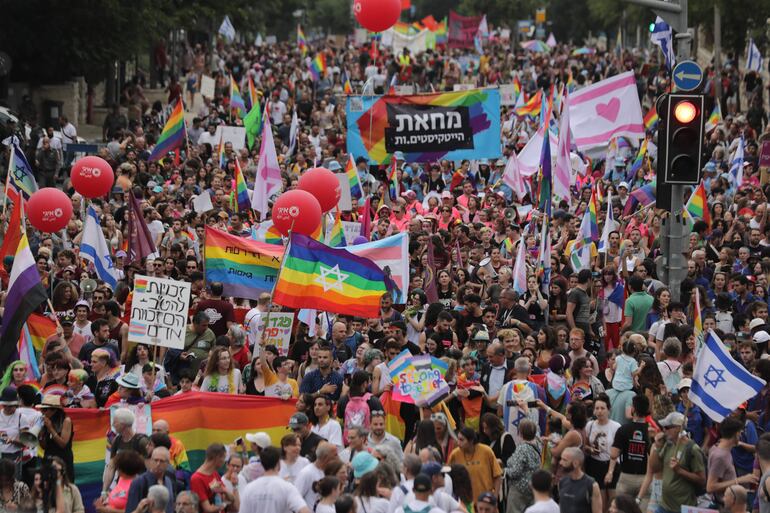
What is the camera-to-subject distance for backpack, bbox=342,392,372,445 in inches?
510

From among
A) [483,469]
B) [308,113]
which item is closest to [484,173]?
[308,113]

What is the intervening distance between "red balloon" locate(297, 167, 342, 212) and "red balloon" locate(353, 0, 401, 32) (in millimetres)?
7873

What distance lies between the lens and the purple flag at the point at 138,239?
1939 cm

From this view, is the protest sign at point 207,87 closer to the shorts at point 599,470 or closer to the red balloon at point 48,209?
the red balloon at point 48,209

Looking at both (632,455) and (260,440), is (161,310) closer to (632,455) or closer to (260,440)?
(260,440)

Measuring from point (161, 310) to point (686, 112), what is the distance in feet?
17.0

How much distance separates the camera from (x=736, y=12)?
46844mm

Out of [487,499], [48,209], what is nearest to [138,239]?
[48,209]

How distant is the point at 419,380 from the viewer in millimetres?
13164

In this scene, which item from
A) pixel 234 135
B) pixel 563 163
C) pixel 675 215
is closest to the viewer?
pixel 675 215

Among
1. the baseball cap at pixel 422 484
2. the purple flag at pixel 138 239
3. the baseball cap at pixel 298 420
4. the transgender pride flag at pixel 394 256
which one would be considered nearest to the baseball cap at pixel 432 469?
the baseball cap at pixel 422 484

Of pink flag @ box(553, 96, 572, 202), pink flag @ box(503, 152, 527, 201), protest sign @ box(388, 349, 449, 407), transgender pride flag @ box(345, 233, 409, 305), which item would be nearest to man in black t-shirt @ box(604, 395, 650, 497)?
protest sign @ box(388, 349, 449, 407)

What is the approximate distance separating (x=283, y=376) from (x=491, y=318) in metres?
2.63

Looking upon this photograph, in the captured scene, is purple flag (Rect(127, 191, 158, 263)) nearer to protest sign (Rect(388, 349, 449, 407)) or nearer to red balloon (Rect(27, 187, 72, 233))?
red balloon (Rect(27, 187, 72, 233))
